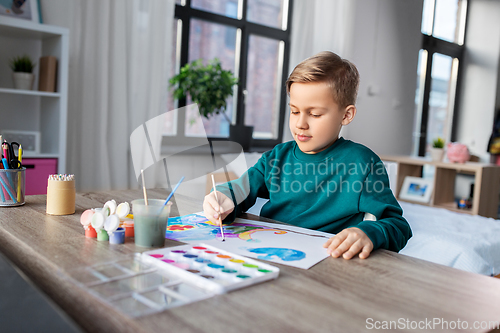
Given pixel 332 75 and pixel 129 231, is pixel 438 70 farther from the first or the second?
pixel 129 231

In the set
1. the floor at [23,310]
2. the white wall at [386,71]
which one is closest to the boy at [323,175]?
the floor at [23,310]

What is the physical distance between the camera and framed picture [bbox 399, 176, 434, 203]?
3594 millimetres

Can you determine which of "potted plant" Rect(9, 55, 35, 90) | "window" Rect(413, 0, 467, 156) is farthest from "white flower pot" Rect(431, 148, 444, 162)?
"potted plant" Rect(9, 55, 35, 90)

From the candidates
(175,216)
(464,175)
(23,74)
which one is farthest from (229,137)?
(464,175)

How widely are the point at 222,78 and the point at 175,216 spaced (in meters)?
2.11

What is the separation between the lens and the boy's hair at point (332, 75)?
0.99 metres

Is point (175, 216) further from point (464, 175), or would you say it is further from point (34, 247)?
point (464, 175)

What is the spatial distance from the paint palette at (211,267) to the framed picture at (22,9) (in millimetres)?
2070

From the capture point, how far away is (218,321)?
44cm

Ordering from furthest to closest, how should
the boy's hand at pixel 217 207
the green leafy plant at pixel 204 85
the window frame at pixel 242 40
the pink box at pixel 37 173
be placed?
the window frame at pixel 242 40 → the green leafy plant at pixel 204 85 → the pink box at pixel 37 173 → the boy's hand at pixel 217 207

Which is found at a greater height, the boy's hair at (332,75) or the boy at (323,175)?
the boy's hair at (332,75)

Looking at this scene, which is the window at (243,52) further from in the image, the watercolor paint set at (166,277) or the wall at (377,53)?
the watercolor paint set at (166,277)

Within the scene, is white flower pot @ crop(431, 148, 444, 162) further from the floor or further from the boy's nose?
the floor

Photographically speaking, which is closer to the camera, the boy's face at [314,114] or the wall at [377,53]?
the boy's face at [314,114]
